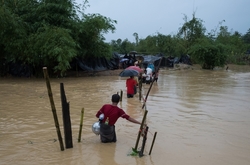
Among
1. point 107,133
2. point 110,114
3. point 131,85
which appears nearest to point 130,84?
point 131,85

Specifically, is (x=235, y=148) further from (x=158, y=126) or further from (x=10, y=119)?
(x=10, y=119)

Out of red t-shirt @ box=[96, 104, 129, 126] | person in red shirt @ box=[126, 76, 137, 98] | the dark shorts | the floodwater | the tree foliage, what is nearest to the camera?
the floodwater

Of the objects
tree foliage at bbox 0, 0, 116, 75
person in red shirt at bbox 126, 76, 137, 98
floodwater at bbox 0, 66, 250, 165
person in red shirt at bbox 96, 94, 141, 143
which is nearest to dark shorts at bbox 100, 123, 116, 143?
person in red shirt at bbox 96, 94, 141, 143

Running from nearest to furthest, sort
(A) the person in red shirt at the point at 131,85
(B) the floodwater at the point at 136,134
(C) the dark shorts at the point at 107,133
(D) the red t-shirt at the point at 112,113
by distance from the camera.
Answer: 1. (B) the floodwater at the point at 136,134
2. (D) the red t-shirt at the point at 112,113
3. (C) the dark shorts at the point at 107,133
4. (A) the person in red shirt at the point at 131,85

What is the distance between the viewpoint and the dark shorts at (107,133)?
518 cm

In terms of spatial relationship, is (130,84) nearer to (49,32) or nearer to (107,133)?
(107,133)

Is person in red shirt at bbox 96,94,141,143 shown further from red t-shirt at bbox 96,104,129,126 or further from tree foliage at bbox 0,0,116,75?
tree foliage at bbox 0,0,116,75

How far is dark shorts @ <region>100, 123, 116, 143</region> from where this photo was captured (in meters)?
5.18

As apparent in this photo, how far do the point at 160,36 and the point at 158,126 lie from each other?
1212 inches

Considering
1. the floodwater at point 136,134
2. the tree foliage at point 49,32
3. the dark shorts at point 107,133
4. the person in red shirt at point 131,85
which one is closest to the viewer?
the floodwater at point 136,134

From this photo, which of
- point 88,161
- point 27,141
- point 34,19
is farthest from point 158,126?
point 34,19

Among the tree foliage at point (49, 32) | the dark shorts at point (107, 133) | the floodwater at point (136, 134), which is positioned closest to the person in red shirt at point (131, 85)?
the floodwater at point (136, 134)

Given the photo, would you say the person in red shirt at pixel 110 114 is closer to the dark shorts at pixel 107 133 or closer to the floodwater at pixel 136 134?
the dark shorts at pixel 107 133

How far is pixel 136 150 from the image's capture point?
4.87 meters
